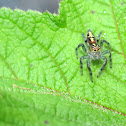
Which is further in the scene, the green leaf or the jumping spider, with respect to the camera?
the jumping spider

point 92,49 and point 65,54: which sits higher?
point 92,49

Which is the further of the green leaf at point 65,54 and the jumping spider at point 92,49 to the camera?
the jumping spider at point 92,49

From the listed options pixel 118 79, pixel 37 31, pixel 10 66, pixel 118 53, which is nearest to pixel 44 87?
pixel 10 66

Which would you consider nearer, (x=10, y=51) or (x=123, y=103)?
(x=123, y=103)

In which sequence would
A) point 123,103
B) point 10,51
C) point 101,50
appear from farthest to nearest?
point 101,50 → point 10,51 → point 123,103

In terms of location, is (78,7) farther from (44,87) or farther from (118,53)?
(44,87)

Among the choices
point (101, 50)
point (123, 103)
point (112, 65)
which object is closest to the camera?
point (123, 103)

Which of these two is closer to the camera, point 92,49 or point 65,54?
point 65,54

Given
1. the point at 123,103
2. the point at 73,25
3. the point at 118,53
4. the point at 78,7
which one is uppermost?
the point at 78,7
